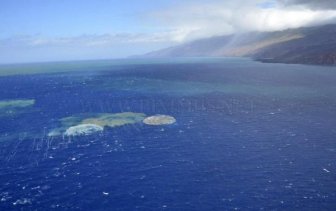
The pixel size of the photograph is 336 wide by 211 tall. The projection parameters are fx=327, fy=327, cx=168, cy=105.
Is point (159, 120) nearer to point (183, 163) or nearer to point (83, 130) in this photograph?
point (83, 130)

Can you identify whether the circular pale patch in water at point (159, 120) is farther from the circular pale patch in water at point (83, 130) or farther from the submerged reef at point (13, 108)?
the submerged reef at point (13, 108)

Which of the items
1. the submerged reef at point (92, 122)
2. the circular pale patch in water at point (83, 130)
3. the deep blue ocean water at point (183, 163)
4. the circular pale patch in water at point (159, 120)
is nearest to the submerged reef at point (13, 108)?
the deep blue ocean water at point (183, 163)

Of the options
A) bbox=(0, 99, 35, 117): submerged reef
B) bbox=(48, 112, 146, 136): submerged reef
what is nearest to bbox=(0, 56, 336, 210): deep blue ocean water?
bbox=(48, 112, 146, 136): submerged reef

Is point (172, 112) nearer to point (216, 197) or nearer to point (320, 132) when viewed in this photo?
point (320, 132)

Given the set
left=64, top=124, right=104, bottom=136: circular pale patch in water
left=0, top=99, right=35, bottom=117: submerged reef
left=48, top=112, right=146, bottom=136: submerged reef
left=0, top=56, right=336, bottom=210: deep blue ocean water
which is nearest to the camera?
left=0, top=56, right=336, bottom=210: deep blue ocean water

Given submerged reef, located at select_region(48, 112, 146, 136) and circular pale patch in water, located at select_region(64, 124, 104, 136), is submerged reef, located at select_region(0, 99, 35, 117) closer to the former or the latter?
submerged reef, located at select_region(48, 112, 146, 136)

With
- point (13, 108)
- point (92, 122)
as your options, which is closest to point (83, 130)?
point (92, 122)
